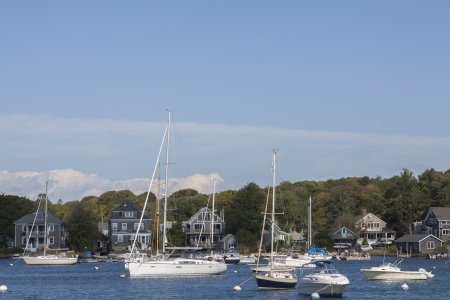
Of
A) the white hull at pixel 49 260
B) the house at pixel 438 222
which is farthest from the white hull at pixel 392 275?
the house at pixel 438 222

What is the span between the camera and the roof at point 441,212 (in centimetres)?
15325

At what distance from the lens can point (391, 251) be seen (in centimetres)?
15712

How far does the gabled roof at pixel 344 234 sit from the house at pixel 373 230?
1.83 meters

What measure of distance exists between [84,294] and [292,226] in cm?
9436

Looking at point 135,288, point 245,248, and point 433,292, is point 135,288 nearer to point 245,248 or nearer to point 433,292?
point 433,292

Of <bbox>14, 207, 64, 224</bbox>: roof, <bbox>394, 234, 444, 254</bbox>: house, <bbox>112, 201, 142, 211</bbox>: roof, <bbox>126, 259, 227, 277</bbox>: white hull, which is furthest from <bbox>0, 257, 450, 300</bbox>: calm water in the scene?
<bbox>112, 201, 142, 211</bbox>: roof

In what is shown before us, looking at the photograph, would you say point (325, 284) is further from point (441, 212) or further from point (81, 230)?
point (81, 230)

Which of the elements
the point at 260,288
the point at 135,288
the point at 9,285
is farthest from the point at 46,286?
the point at 260,288

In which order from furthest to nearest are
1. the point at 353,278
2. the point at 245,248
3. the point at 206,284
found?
the point at 245,248, the point at 353,278, the point at 206,284

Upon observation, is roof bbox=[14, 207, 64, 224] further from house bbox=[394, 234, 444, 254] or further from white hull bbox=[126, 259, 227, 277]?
white hull bbox=[126, 259, 227, 277]

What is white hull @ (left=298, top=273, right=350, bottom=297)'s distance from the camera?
216ft

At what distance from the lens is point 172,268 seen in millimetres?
85688

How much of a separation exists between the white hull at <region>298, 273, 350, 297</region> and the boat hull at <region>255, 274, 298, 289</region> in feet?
13.4

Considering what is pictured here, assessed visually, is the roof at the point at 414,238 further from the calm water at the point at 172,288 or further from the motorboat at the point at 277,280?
the motorboat at the point at 277,280
